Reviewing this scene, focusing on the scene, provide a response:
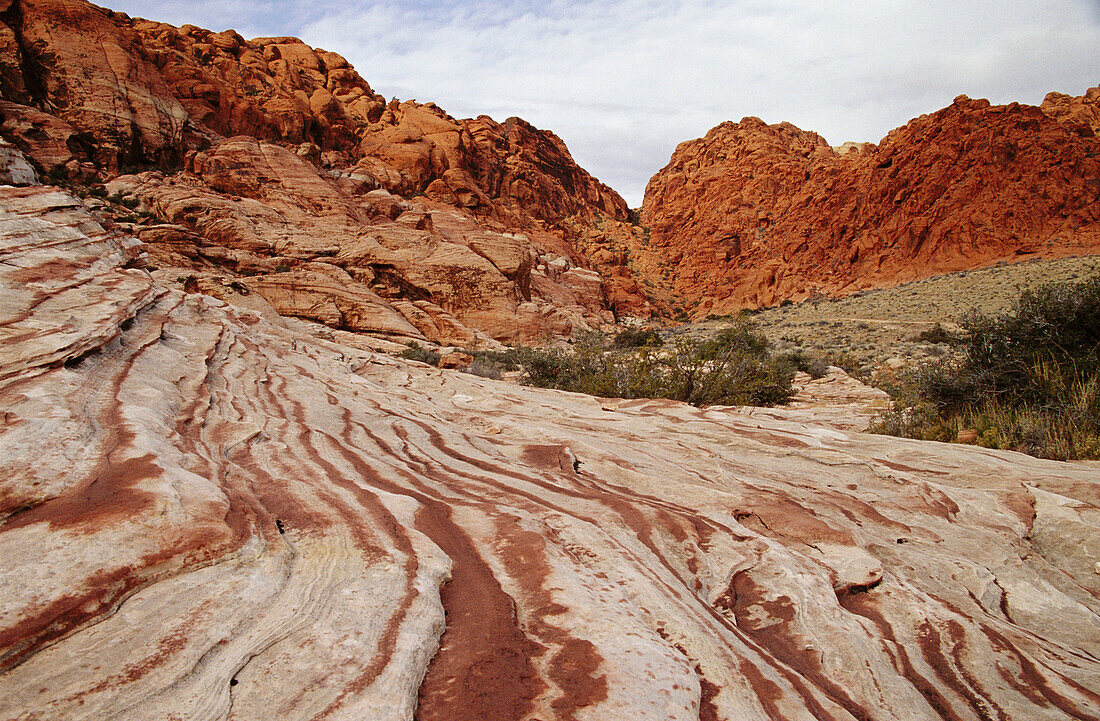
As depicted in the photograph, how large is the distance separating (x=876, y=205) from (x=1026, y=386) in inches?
2193

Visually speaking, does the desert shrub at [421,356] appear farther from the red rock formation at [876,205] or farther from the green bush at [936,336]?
the red rock formation at [876,205]

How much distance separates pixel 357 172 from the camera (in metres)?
31.6

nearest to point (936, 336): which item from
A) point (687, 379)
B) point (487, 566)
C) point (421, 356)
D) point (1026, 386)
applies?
point (687, 379)

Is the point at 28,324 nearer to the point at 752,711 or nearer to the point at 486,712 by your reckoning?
the point at 486,712

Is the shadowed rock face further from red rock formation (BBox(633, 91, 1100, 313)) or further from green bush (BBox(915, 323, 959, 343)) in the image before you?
red rock formation (BBox(633, 91, 1100, 313))

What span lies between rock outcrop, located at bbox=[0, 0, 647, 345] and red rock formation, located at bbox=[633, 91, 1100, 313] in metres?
30.0

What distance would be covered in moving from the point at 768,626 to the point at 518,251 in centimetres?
2672

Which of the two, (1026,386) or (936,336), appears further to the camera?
(936,336)

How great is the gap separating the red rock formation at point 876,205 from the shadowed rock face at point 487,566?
52699mm

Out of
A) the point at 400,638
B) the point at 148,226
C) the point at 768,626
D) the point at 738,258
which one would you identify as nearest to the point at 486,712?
the point at 400,638

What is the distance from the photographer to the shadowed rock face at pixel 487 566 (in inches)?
64.6

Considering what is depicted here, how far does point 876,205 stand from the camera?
171 feet

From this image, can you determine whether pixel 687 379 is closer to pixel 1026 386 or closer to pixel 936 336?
pixel 1026 386

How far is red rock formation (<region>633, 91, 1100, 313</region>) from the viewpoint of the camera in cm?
4459
